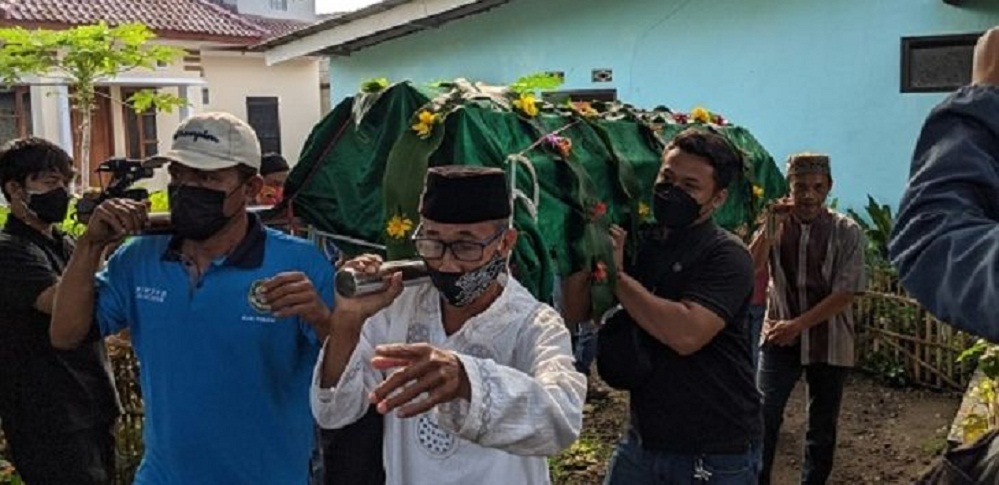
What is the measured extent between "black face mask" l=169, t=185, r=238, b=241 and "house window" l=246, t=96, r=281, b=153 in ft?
52.5

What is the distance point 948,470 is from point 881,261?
6.18 m

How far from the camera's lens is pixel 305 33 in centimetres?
1111

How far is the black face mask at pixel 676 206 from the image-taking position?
2.94m

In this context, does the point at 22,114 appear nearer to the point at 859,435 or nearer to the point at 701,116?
the point at 701,116

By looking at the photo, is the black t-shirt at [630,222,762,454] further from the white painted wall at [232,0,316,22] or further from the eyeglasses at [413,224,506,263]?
the white painted wall at [232,0,316,22]

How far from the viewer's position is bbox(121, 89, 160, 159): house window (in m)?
16.3

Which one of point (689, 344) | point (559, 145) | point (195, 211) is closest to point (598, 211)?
point (559, 145)

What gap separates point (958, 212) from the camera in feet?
4.25

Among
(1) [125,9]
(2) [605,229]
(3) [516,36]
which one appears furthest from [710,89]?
(1) [125,9]

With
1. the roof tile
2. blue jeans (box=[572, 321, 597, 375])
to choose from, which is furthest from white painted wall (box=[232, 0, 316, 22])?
blue jeans (box=[572, 321, 597, 375])

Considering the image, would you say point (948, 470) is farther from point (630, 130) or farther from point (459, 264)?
point (630, 130)

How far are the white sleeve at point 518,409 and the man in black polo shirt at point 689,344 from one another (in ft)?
3.26

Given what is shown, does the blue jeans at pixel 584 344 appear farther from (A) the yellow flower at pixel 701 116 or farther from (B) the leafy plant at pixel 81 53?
(B) the leafy plant at pixel 81 53

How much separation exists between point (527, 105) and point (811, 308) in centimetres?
200
